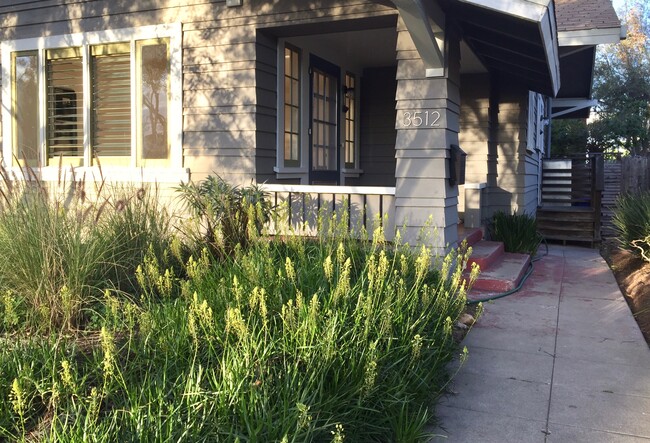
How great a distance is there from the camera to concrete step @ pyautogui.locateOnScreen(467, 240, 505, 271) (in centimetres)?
682

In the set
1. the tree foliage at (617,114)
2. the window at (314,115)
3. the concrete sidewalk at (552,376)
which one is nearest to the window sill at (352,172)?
the window at (314,115)

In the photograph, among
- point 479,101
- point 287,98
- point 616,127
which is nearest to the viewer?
point 287,98

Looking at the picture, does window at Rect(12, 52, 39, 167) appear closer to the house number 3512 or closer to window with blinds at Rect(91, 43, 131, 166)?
window with blinds at Rect(91, 43, 131, 166)

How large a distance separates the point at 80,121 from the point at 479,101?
543 cm

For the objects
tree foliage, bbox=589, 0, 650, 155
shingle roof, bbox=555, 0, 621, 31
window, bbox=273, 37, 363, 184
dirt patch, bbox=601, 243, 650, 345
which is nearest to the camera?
dirt patch, bbox=601, 243, 650, 345

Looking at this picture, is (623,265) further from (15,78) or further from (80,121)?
(15,78)

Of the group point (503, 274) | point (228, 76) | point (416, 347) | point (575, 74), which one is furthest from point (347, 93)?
point (416, 347)

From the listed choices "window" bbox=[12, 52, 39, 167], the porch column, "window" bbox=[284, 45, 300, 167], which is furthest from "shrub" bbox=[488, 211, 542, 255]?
"window" bbox=[12, 52, 39, 167]

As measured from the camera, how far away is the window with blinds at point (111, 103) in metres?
7.22

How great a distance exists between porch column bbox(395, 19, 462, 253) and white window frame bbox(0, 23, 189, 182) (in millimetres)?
2492

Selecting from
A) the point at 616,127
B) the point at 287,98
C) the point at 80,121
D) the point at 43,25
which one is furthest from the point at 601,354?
the point at 616,127

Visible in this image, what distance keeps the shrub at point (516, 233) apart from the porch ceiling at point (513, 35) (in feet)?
6.09

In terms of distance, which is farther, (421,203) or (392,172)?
(392,172)

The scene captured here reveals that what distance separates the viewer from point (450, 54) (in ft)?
19.8
